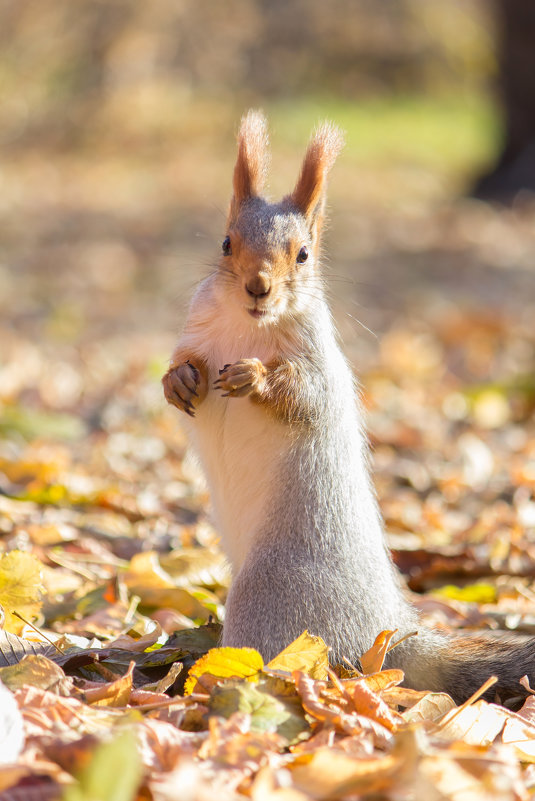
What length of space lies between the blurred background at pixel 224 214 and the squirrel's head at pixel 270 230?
0.27 metres

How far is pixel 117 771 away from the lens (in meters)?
1.22

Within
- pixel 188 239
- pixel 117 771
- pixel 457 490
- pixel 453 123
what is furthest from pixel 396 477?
pixel 453 123

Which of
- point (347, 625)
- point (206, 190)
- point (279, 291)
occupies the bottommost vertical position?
point (347, 625)

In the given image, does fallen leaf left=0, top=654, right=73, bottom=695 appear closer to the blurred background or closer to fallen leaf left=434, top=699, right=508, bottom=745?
fallen leaf left=434, top=699, right=508, bottom=745

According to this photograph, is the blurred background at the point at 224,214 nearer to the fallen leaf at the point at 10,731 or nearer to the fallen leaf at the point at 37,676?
the fallen leaf at the point at 37,676

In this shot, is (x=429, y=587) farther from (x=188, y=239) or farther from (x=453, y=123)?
(x=453, y=123)

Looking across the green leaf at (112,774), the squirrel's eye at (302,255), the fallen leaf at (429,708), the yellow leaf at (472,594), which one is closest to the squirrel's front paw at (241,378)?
the squirrel's eye at (302,255)

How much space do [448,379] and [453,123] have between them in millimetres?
11747

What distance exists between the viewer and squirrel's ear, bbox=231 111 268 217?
2.34 m

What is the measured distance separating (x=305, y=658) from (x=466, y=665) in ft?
1.36

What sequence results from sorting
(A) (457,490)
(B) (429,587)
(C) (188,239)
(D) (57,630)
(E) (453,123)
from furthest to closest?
(E) (453,123) → (C) (188,239) → (A) (457,490) → (B) (429,587) → (D) (57,630)

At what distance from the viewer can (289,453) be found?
215cm

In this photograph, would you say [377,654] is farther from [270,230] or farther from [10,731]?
[270,230]

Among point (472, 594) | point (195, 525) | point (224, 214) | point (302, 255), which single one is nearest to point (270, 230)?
point (302, 255)
